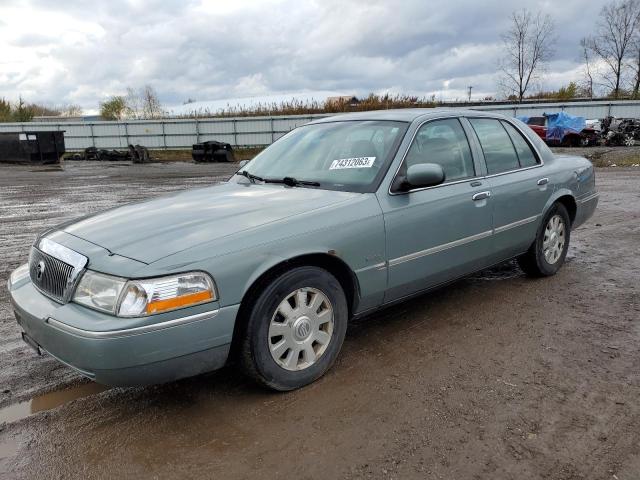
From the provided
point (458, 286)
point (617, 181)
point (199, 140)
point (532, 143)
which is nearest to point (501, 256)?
point (458, 286)

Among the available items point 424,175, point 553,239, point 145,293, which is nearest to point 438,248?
point 424,175

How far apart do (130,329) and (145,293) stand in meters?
0.18

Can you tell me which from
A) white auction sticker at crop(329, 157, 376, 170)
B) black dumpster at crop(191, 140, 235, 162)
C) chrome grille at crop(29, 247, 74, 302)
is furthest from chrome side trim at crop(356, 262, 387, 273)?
black dumpster at crop(191, 140, 235, 162)

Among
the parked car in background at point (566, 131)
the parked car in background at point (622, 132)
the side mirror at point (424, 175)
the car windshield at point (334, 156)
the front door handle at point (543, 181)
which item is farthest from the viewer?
the parked car in background at point (566, 131)

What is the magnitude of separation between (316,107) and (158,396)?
3489 centimetres

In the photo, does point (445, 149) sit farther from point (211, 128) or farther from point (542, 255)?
point (211, 128)

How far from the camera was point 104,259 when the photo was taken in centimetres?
269

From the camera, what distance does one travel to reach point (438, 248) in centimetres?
374

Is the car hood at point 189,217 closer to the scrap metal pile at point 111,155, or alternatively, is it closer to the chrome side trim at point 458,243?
the chrome side trim at point 458,243

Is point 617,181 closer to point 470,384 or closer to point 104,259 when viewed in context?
point 470,384

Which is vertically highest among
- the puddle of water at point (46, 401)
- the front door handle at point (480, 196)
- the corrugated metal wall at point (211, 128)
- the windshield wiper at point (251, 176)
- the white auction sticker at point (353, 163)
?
the corrugated metal wall at point (211, 128)

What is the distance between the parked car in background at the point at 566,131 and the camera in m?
27.3

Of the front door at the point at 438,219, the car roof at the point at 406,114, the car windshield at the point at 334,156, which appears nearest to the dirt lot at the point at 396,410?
the front door at the point at 438,219

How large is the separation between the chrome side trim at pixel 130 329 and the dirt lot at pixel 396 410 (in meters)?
0.61
